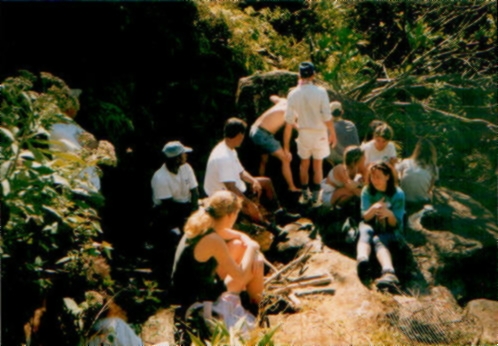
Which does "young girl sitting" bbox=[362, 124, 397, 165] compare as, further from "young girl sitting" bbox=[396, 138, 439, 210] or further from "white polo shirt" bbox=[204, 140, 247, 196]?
"white polo shirt" bbox=[204, 140, 247, 196]

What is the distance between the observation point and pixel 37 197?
10.8ft

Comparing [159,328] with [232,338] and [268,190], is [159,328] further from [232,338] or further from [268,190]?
[268,190]

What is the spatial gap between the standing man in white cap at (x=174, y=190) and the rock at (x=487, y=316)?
307 cm

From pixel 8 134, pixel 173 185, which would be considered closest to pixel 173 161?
pixel 173 185

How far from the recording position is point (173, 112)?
8328 mm

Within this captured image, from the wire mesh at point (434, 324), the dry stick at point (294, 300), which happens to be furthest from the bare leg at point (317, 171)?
the wire mesh at point (434, 324)

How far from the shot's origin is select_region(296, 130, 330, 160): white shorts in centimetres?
723

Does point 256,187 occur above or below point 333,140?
below

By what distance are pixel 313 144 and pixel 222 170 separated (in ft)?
5.29

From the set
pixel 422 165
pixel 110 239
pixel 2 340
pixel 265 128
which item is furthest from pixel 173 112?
pixel 2 340

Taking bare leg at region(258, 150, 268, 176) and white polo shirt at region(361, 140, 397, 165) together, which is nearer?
white polo shirt at region(361, 140, 397, 165)

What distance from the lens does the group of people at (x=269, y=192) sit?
15.3ft

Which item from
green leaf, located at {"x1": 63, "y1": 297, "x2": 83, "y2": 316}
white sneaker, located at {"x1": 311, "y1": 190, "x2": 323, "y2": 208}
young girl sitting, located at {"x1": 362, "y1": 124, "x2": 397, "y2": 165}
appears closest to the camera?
green leaf, located at {"x1": 63, "y1": 297, "x2": 83, "y2": 316}

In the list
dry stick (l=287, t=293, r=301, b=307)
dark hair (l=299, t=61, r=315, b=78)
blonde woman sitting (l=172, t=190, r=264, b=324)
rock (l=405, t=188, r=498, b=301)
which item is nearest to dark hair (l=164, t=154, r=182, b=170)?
blonde woman sitting (l=172, t=190, r=264, b=324)
